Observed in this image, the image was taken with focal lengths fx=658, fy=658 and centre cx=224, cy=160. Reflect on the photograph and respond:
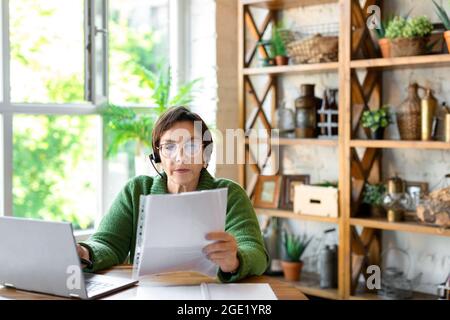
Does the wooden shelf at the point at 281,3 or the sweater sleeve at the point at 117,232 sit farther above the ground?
the wooden shelf at the point at 281,3

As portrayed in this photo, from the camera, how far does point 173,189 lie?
90.3 inches

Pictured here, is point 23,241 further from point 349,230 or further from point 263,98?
point 263,98

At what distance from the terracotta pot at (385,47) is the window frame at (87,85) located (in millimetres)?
1461

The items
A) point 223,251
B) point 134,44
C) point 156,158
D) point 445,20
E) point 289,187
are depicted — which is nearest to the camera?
point 223,251

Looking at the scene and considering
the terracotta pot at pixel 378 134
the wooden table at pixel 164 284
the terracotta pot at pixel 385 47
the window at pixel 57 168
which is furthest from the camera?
the window at pixel 57 168

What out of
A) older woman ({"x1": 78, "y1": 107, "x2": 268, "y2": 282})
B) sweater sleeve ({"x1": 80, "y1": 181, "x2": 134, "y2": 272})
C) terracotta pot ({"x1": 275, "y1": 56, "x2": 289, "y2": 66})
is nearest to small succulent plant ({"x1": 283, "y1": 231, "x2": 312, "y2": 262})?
terracotta pot ({"x1": 275, "y1": 56, "x2": 289, "y2": 66})

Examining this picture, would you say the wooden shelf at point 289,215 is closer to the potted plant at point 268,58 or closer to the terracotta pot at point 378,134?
the terracotta pot at point 378,134

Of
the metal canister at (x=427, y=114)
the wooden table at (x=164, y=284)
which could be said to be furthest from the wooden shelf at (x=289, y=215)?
the wooden table at (x=164, y=284)

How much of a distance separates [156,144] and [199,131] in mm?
186

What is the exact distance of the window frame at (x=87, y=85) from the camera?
3.56 metres

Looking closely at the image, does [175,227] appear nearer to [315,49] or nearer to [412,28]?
[412,28]

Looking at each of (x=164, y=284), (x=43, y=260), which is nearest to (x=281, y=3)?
(x=164, y=284)

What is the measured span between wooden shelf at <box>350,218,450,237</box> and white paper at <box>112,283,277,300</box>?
65.8 inches

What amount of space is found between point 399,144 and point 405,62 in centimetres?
42
